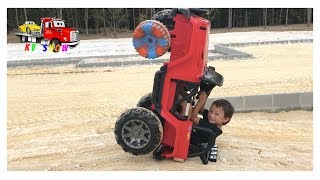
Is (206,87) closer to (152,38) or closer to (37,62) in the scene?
(152,38)

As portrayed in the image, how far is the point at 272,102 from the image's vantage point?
6.82 m

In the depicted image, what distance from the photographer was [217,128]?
15.1 feet

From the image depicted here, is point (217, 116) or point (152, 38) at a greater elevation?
point (152, 38)

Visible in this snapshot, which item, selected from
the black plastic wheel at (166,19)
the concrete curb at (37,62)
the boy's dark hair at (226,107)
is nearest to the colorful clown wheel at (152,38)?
the black plastic wheel at (166,19)

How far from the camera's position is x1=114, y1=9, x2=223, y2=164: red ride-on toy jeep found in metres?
4.11

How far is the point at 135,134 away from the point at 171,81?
67 centimetres

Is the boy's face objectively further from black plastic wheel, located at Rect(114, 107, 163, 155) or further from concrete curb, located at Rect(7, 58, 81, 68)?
concrete curb, located at Rect(7, 58, 81, 68)

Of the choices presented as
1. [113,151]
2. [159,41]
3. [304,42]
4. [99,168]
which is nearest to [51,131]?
[113,151]

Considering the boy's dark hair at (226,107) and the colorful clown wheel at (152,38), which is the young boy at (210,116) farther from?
the colorful clown wheel at (152,38)

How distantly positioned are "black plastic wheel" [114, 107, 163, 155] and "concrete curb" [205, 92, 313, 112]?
2.75 m

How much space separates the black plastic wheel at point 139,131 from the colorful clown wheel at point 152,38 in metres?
0.63

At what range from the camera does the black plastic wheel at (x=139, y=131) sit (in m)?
4.20

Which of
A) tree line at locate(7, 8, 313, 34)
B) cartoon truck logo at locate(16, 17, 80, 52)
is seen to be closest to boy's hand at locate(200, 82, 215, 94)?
cartoon truck logo at locate(16, 17, 80, 52)

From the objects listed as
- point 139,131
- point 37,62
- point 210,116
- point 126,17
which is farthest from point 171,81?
point 126,17
